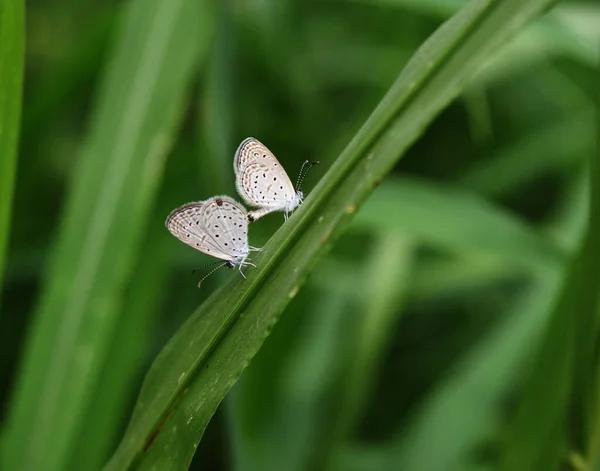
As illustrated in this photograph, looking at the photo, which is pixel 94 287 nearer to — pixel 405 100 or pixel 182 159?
pixel 182 159

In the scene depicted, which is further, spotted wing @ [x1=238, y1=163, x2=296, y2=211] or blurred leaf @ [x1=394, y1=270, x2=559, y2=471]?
blurred leaf @ [x1=394, y1=270, x2=559, y2=471]

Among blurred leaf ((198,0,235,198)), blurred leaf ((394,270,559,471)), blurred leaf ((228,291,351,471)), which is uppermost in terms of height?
Answer: blurred leaf ((198,0,235,198))

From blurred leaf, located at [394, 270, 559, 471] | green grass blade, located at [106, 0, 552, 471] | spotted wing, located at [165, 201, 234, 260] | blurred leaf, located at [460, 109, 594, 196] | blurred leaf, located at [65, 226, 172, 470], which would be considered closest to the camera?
green grass blade, located at [106, 0, 552, 471]

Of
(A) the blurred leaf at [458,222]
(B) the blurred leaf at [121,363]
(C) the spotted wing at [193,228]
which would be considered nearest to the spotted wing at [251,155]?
(C) the spotted wing at [193,228]

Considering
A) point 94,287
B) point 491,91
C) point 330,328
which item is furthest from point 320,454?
point 491,91

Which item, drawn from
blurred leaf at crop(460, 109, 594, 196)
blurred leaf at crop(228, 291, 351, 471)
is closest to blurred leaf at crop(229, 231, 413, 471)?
blurred leaf at crop(228, 291, 351, 471)

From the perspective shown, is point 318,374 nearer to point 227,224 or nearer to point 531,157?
point 227,224

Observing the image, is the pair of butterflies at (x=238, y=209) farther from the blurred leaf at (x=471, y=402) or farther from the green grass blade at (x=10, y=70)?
the blurred leaf at (x=471, y=402)

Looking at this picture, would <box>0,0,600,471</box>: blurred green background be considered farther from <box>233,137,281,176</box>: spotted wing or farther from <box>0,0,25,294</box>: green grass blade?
<box>0,0,25,294</box>: green grass blade
